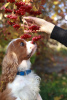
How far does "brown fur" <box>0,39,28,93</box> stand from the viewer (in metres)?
2.78

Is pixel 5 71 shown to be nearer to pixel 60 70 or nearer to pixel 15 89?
pixel 15 89

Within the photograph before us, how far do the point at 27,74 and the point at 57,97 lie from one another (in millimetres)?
1846

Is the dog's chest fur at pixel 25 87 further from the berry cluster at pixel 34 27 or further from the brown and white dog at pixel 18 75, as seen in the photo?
the berry cluster at pixel 34 27

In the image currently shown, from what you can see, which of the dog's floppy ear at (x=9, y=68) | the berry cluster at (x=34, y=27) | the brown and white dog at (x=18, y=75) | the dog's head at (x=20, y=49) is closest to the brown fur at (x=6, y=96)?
the brown and white dog at (x=18, y=75)

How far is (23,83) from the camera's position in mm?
2789

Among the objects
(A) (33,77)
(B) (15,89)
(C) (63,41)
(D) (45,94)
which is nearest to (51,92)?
(D) (45,94)

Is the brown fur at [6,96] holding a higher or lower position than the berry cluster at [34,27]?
lower

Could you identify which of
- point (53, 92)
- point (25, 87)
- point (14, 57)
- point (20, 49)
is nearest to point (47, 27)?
point (20, 49)

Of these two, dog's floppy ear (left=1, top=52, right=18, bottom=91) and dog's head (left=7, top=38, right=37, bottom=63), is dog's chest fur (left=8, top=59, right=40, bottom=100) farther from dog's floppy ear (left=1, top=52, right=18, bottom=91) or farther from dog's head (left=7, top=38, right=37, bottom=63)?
dog's head (left=7, top=38, right=37, bottom=63)

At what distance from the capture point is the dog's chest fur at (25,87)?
2.72 metres

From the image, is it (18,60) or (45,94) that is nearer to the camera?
(18,60)

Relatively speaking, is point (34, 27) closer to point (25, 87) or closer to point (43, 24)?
point (43, 24)

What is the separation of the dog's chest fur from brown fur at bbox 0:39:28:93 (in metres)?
0.12

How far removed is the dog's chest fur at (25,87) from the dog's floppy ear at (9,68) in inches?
4.0
